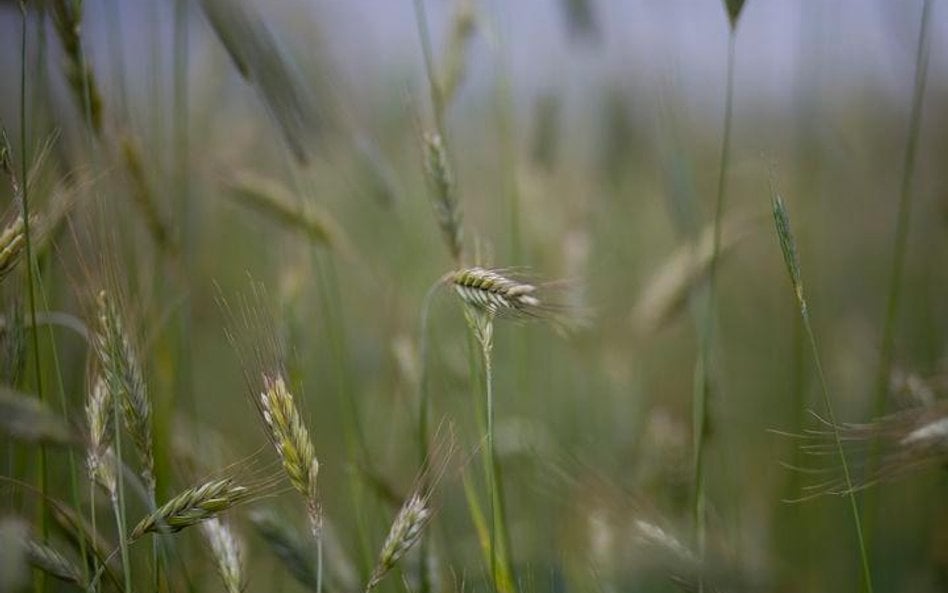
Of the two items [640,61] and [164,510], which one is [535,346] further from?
[164,510]

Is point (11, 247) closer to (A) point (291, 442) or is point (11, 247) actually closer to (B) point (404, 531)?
(A) point (291, 442)

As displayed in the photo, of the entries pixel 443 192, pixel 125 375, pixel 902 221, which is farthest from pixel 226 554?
pixel 902 221

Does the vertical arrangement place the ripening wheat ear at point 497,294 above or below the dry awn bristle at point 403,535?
above

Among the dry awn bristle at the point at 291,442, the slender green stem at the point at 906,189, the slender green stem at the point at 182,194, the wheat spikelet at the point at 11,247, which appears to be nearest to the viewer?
the dry awn bristle at the point at 291,442

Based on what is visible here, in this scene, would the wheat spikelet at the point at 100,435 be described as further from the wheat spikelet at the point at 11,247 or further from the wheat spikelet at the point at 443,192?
the wheat spikelet at the point at 443,192

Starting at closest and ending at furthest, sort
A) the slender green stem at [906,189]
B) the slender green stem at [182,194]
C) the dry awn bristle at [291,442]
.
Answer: the dry awn bristle at [291,442] < the slender green stem at [906,189] < the slender green stem at [182,194]

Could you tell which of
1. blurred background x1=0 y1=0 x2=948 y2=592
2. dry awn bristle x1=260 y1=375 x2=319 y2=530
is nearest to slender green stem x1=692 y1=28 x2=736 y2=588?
blurred background x1=0 y1=0 x2=948 y2=592

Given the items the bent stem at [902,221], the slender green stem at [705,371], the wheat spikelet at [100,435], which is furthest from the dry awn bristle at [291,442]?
the bent stem at [902,221]
